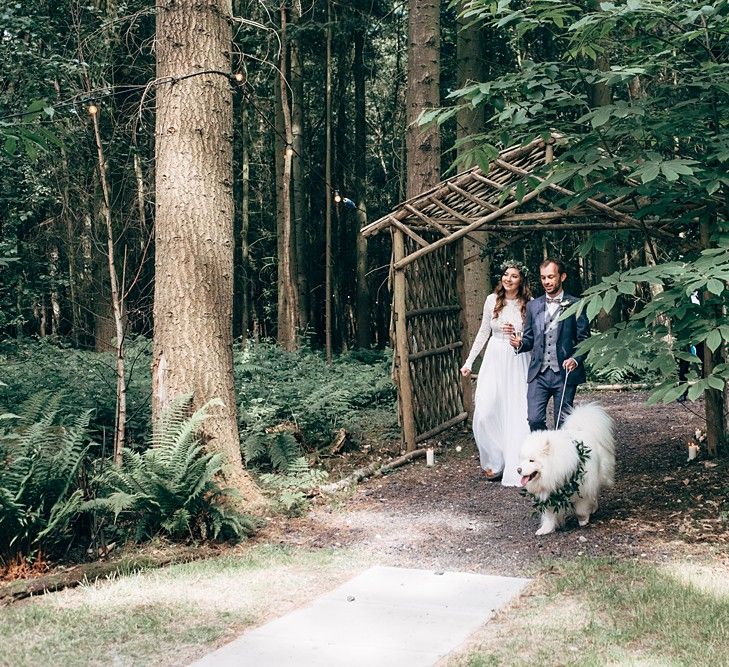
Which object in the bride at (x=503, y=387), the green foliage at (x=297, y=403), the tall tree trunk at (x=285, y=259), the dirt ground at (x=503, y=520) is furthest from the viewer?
the tall tree trunk at (x=285, y=259)

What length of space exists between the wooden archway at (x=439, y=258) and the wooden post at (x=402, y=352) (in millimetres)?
12

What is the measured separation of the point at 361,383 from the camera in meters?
14.1

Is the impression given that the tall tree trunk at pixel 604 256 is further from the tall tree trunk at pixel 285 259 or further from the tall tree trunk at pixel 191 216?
the tall tree trunk at pixel 191 216

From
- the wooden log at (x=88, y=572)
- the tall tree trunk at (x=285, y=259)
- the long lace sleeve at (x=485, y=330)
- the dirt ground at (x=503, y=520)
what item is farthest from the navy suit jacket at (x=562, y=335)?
the tall tree trunk at (x=285, y=259)

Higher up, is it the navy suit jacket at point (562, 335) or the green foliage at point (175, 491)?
the navy suit jacket at point (562, 335)

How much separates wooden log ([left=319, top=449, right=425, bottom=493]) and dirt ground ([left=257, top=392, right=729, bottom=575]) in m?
0.11

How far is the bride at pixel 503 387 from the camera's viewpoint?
29.8 ft

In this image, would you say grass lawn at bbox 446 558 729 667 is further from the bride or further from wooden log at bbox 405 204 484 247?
wooden log at bbox 405 204 484 247

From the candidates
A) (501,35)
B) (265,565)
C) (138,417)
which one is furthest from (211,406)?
(501,35)

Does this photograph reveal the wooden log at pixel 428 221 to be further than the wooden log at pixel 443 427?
No

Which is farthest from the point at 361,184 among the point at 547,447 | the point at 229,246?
the point at 547,447

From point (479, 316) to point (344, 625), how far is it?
9.05 metres

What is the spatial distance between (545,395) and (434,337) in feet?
11.2

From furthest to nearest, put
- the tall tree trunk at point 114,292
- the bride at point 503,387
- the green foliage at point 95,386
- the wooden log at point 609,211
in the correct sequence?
the green foliage at point 95,386, the bride at point 503,387, the wooden log at point 609,211, the tall tree trunk at point 114,292
